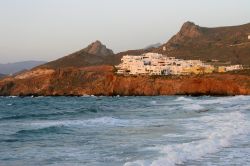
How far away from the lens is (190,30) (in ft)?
632

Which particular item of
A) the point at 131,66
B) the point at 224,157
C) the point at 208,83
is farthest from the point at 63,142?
the point at 131,66

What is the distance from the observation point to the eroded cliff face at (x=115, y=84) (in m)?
85.6

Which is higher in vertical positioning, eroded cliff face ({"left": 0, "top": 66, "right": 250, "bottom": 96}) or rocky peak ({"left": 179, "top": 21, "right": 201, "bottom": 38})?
rocky peak ({"left": 179, "top": 21, "right": 201, "bottom": 38})

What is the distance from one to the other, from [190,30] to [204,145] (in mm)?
176083

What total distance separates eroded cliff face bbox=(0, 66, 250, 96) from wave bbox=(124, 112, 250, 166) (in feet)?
185

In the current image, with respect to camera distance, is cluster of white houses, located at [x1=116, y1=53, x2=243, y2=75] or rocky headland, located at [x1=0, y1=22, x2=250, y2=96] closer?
rocky headland, located at [x1=0, y1=22, x2=250, y2=96]

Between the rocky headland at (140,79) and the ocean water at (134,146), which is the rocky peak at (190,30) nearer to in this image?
the rocky headland at (140,79)

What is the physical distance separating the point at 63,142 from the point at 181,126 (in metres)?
7.96

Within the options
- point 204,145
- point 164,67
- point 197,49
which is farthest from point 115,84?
point 204,145

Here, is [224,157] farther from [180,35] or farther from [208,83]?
[180,35]

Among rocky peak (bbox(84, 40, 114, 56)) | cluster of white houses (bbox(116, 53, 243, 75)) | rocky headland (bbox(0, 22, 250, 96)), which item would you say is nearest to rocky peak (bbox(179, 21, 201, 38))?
rocky headland (bbox(0, 22, 250, 96))

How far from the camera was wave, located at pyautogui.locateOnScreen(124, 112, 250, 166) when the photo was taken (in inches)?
626

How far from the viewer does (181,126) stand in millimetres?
27891

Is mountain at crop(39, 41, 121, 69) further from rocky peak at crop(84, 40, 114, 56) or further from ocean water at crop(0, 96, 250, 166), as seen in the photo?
ocean water at crop(0, 96, 250, 166)
